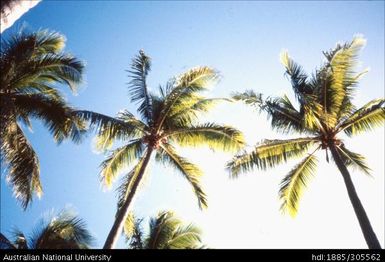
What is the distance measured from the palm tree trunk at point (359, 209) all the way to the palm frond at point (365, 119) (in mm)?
1038

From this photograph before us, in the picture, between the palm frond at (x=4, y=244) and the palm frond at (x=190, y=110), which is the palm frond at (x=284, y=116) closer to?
the palm frond at (x=190, y=110)

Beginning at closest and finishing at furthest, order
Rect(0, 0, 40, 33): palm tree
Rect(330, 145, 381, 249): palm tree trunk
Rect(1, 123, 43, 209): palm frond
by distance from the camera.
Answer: Rect(0, 0, 40, 33): palm tree, Rect(330, 145, 381, 249): palm tree trunk, Rect(1, 123, 43, 209): palm frond

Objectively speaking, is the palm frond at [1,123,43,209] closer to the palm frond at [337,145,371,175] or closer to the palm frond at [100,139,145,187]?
the palm frond at [100,139,145,187]

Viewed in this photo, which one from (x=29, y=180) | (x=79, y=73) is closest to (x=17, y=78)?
(x=79, y=73)

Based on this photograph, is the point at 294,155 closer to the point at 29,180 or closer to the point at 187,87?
the point at 187,87

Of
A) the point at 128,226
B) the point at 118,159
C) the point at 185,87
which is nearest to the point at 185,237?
the point at 128,226

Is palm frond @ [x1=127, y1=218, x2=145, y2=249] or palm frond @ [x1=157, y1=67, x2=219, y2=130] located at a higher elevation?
palm frond @ [x1=157, y1=67, x2=219, y2=130]

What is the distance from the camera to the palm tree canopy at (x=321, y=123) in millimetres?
11297

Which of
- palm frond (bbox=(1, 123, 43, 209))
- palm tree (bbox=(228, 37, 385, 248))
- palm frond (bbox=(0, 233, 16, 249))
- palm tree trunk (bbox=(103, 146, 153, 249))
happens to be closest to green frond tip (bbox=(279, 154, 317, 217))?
palm tree (bbox=(228, 37, 385, 248))

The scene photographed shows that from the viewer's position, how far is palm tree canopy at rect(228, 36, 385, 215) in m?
11.3

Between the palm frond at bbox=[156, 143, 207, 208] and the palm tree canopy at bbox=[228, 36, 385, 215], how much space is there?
1.21m

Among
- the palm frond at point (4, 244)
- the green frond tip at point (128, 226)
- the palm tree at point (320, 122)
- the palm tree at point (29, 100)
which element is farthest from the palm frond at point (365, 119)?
the palm frond at point (4, 244)

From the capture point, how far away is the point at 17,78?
11094 millimetres

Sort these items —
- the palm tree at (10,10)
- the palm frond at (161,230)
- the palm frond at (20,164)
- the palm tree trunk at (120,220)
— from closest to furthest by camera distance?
1. the palm tree at (10,10)
2. the palm tree trunk at (120,220)
3. the palm frond at (20,164)
4. the palm frond at (161,230)
